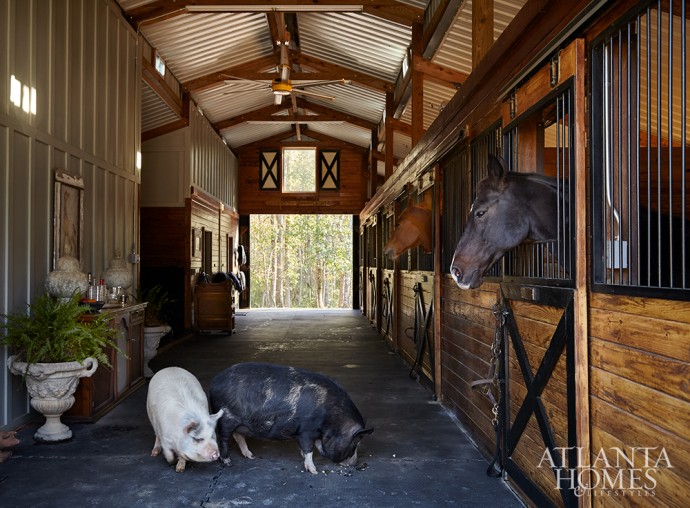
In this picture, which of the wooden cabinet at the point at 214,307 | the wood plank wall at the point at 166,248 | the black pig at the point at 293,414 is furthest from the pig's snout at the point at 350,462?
the wood plank wall at the point at 166,248

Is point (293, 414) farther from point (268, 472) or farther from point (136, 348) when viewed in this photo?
point (136, 348)

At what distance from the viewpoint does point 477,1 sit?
5.06 metres

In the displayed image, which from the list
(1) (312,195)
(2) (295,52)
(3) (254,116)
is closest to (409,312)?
(2) (295,52)

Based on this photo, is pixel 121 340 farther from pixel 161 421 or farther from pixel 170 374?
pixel 161 421

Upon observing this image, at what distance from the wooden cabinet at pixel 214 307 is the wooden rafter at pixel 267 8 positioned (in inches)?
192

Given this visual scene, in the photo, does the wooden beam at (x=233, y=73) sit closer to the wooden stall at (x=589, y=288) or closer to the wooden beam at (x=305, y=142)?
the wooden beam at (x=305, y=142)

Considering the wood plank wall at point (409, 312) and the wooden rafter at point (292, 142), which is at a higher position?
the wooden rafter at point (292, 142)

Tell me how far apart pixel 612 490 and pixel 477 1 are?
4.22m

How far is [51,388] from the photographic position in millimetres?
4230

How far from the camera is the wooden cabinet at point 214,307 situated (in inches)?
436

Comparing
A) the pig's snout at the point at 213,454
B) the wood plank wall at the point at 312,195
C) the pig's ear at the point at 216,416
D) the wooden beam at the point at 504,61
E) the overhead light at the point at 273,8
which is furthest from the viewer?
the wood plank wall at the point at 312,195

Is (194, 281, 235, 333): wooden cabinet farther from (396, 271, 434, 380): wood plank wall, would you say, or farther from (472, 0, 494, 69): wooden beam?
(472, 0, 494, 69): wooden beam

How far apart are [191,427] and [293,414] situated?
614 millimetres

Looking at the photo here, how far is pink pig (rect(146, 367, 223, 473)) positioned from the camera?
341 centimetres
